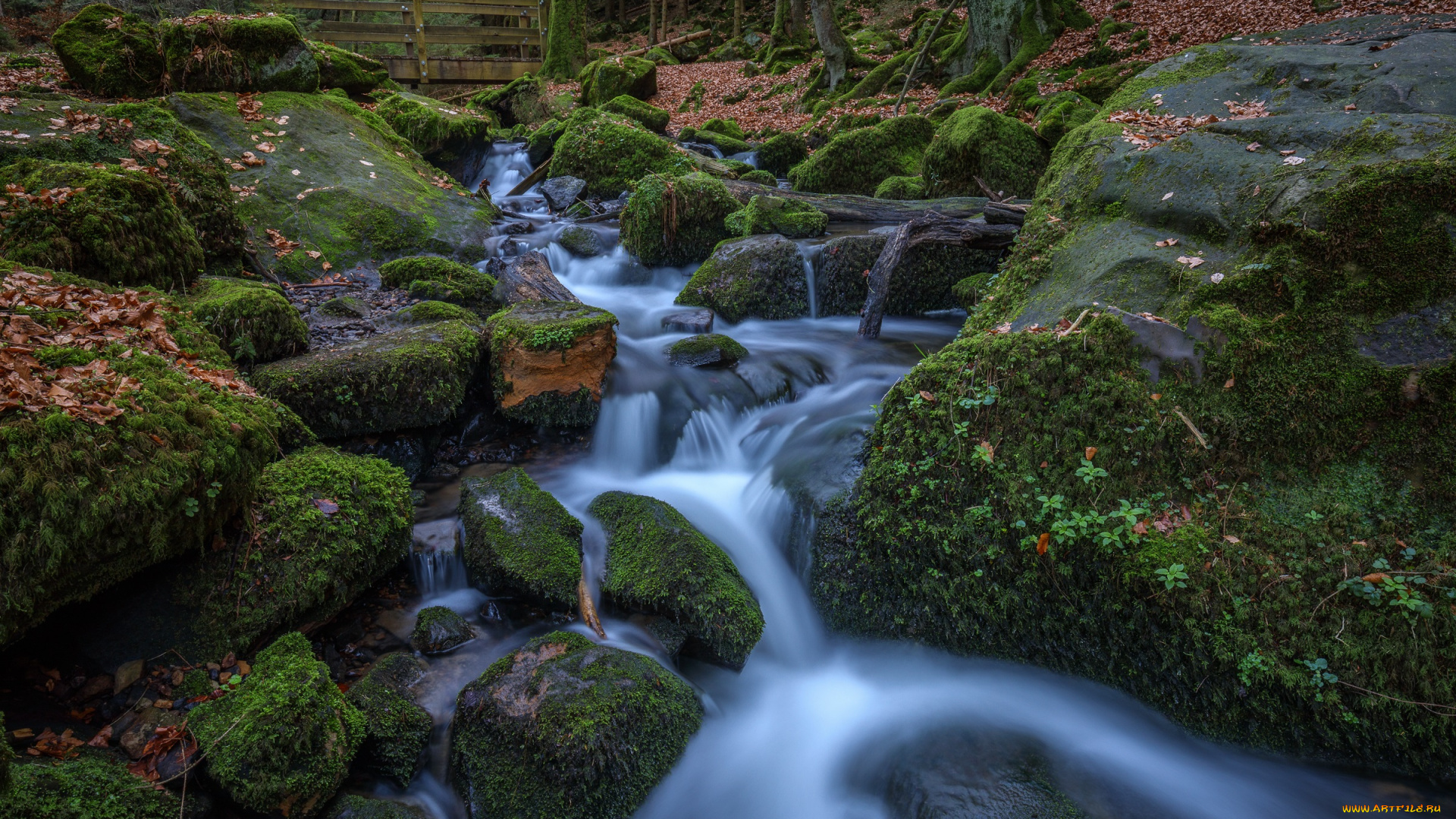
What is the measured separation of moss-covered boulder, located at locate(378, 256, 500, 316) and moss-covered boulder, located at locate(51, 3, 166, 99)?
16.0ft

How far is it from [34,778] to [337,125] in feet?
32.2

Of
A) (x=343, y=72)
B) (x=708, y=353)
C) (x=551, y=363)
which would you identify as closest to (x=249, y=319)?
(x=551, y=363)

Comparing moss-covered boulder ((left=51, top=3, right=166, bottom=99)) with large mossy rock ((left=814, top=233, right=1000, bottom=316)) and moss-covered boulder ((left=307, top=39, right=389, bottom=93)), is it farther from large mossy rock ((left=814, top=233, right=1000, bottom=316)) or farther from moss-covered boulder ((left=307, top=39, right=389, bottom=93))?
large mossy rock ((left=814, top=233, right=1000, bottom=316))

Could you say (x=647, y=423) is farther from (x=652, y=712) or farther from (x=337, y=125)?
(x=337, y=125)

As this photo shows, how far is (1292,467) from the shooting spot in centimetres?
358

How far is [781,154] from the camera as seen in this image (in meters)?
14.6

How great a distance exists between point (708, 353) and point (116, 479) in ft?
16.2

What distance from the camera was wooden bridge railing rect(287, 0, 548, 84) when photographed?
19500mm

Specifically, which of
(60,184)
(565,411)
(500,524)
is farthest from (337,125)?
(500,524)

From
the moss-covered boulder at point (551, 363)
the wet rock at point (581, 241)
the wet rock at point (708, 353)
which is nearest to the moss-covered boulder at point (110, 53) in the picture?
the wet rock at point (581, 241)

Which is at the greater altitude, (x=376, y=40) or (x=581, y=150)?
(x=376, y=40)

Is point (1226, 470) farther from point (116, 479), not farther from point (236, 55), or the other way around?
point (236, 55)

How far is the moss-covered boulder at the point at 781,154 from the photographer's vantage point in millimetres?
14625

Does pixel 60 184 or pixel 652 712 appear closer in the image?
pixel 652 712
